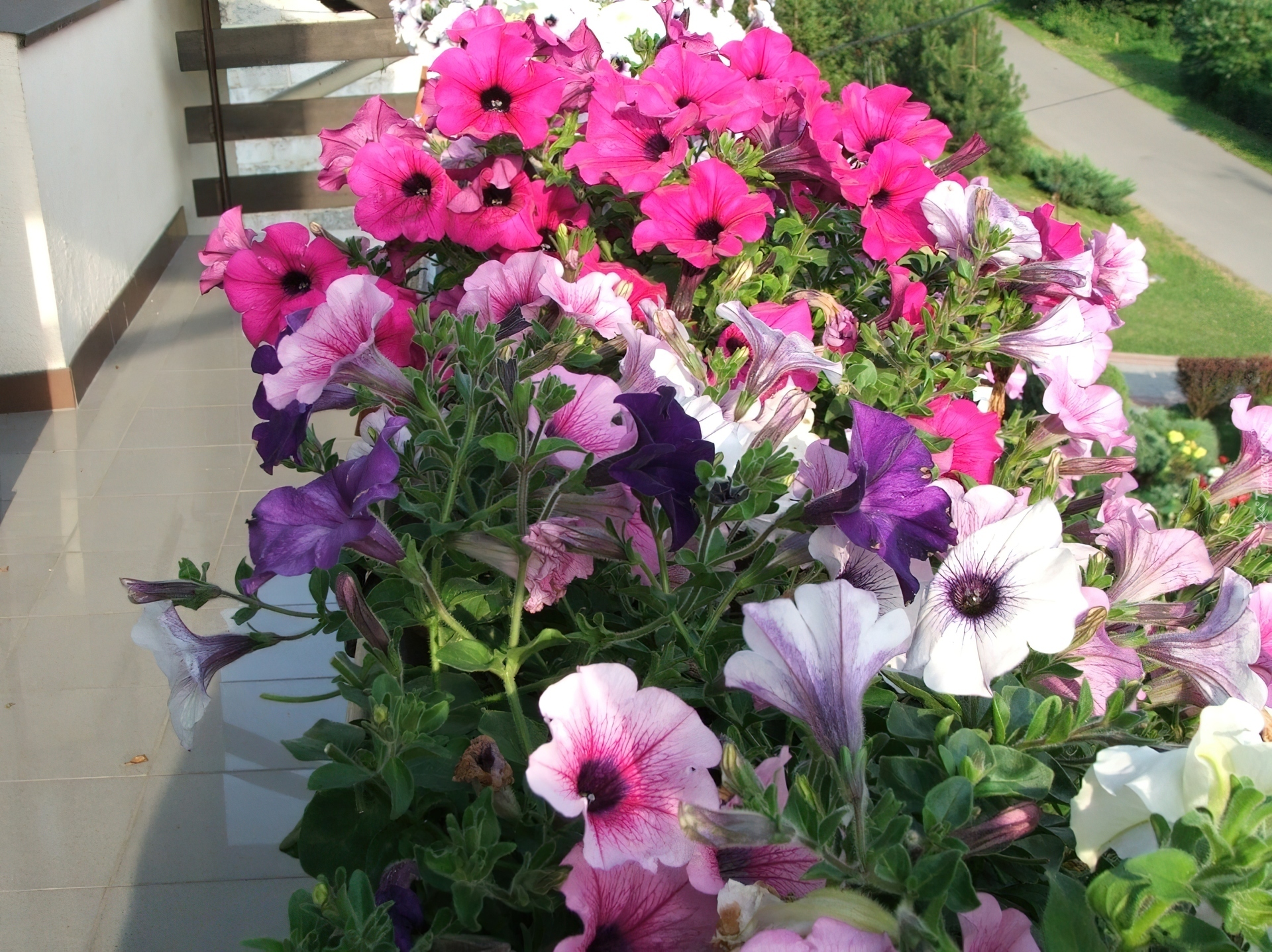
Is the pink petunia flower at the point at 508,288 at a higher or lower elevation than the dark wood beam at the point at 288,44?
higher

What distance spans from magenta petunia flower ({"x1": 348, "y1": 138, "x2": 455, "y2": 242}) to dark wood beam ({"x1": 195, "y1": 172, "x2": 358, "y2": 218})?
436 cm

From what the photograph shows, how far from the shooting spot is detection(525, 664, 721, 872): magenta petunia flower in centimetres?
53

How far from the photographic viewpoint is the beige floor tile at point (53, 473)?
10.8ft

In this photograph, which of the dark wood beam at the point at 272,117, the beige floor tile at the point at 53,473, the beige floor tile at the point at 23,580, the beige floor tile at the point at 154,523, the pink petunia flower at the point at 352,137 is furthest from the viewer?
the dark wood beam at the point at 272,117

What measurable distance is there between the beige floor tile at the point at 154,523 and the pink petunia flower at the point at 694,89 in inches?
88.9

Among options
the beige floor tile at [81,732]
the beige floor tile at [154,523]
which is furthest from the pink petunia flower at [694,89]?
the beige floor tile at [154,523]

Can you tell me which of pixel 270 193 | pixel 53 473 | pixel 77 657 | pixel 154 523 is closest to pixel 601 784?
pixel 77 657

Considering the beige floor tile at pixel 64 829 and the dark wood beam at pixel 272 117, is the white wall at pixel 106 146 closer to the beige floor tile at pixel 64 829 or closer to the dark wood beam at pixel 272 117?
the dark wood beam at pixel 272 117

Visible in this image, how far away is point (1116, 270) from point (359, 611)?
3.33 feet

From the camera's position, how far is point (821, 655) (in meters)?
0.55

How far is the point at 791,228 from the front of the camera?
126cm

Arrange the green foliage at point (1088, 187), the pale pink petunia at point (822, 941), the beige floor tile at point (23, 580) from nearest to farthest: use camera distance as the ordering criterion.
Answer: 1. the pale pink petunia at point (822, 941)
2. the beige floor tile at point (23, 580)
3. the green foliage at point (1088, 187)

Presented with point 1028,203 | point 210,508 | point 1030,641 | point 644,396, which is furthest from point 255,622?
point 1028,203

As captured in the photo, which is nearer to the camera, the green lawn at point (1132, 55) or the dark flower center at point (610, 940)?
the dark flower center at point (610, 940)
